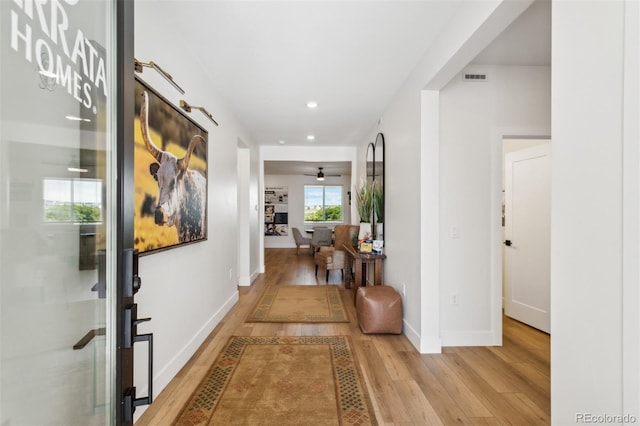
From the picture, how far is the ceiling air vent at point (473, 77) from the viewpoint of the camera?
9.04 ft

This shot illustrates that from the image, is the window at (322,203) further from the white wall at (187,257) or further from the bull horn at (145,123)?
the bull horn at (145,123)

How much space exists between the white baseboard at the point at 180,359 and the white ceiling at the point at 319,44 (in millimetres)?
2343

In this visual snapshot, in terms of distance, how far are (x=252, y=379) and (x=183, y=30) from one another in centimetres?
261

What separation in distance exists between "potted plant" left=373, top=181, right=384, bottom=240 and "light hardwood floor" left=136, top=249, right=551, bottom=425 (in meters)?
1.30

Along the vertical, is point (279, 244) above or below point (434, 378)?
above

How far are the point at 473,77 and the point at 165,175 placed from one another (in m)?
2.84

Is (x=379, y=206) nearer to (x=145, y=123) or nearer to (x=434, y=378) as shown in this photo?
(x=434, y=378)

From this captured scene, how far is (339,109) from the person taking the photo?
378 centimetres

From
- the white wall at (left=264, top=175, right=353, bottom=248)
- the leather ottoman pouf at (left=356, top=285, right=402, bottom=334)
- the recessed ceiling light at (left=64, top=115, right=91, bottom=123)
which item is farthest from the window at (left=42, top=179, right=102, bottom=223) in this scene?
the white wall at (left=264, top=175, right=353, bottom=248)

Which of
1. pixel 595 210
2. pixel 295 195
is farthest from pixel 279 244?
pixel 595 210

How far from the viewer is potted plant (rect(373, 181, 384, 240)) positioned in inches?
156

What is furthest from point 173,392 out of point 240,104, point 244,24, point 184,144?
point 240,104

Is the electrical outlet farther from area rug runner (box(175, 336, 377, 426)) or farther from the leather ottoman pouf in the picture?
area rug runner (box(175, 336, 377, 426))

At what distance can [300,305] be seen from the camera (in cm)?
394
